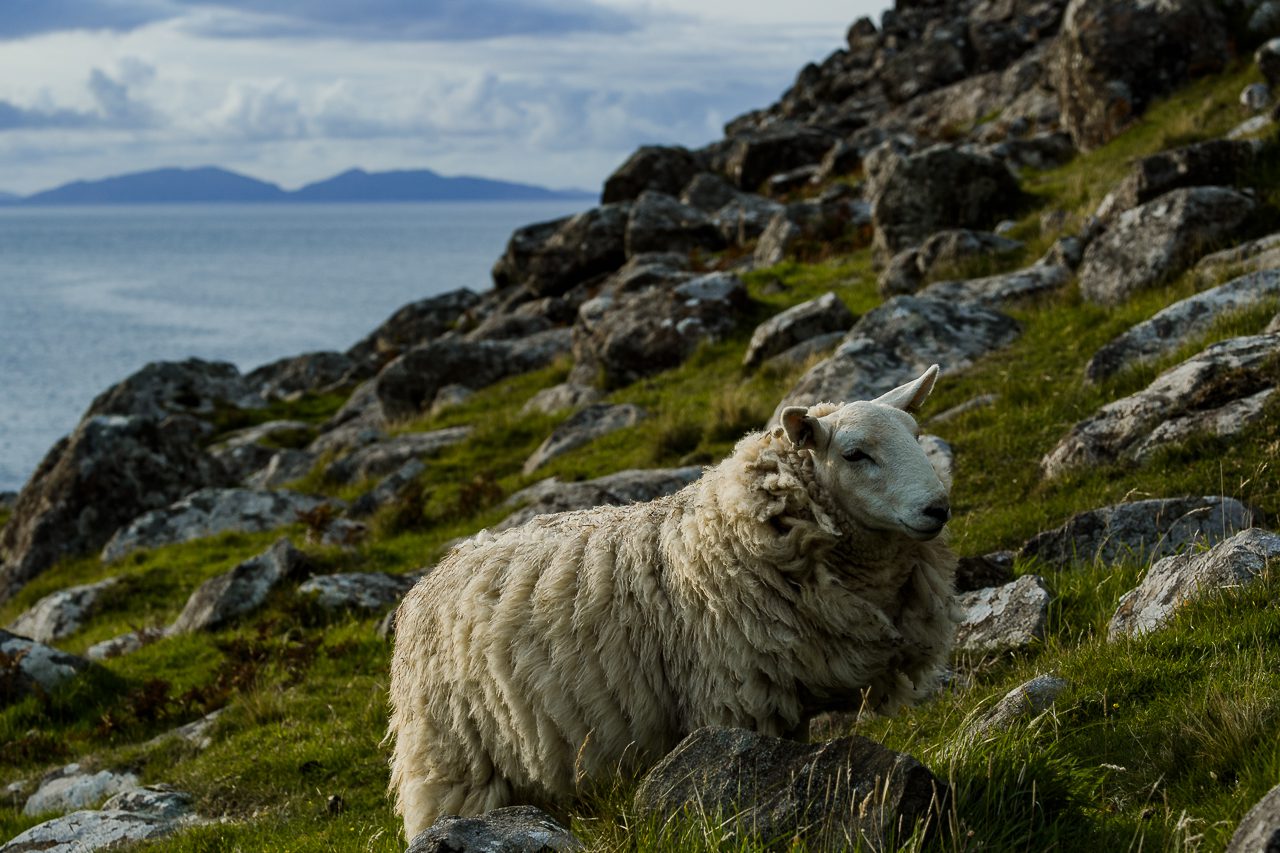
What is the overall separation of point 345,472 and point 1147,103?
49.9ft

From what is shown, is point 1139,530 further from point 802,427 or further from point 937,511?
point 802,427

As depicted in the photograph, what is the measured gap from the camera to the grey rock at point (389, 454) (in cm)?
1973

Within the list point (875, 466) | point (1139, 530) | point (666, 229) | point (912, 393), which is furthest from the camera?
point (666, 229)

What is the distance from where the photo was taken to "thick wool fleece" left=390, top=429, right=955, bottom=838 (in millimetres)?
5879

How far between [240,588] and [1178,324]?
965cm

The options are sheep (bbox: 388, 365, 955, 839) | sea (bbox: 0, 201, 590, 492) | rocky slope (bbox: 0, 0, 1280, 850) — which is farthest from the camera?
sea (bbox: 0, 201, 590, 492)

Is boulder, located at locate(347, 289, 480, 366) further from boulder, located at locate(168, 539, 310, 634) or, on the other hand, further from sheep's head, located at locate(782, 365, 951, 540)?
sheep's head, located at locate(782, 365, 951, 540)

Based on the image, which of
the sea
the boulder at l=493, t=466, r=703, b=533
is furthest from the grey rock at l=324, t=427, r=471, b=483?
the sea

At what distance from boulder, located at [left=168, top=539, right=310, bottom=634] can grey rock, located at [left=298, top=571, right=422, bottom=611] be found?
419 millimetres

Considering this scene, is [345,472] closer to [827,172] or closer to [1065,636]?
[1065,636]

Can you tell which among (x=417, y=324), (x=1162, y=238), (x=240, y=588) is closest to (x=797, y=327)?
(x=1162, y=238)

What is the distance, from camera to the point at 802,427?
605 centimetres

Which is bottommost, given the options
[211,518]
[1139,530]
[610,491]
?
[211,518]

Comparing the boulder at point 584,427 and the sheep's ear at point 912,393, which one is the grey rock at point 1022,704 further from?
the boulder at point 584,427
